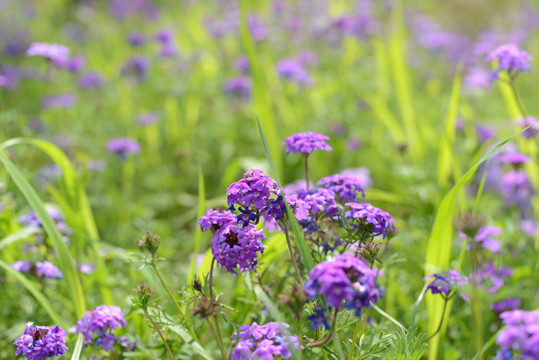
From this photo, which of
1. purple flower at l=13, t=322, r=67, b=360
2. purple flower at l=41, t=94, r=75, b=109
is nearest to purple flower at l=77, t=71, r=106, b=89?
purple flower at l=41, t=94, r=75, b=109

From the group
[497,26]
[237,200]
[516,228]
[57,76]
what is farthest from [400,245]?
[497,26]

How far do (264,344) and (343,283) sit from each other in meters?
0.35

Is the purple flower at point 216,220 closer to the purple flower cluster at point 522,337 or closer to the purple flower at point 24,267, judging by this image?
the purple flower cluster at point 522,337

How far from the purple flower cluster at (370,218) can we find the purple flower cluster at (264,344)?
42cm

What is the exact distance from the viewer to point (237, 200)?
1547 mm

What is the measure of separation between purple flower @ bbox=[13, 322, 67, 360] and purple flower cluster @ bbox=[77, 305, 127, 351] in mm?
149

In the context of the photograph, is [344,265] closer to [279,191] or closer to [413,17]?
[279,191]

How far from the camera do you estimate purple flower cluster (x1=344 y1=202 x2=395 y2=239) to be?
62.1 inches

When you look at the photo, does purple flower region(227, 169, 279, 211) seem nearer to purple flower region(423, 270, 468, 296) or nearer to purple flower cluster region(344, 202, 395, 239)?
purple flower cluster region(344, 202, 395, 239)

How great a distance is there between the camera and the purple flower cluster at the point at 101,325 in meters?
1.79

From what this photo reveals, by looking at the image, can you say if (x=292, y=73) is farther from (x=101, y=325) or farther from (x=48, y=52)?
(x=101, y=325)

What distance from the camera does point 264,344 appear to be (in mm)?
1420

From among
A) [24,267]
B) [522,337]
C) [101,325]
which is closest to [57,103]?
[24,267]

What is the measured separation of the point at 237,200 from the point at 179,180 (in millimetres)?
2723
